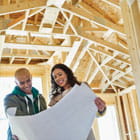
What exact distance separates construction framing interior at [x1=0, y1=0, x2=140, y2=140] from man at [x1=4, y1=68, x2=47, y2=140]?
279 centimetres

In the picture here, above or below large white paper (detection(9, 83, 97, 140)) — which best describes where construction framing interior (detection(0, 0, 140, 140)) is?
above

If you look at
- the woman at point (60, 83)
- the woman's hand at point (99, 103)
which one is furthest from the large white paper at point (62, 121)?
the woman at point (60, 83)

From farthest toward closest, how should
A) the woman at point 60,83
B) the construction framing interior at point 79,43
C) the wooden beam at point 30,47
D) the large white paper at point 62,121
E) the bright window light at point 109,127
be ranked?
the bright window light at point 109,127 → the wooden beam at point 30,47 → the construction framing interior at point 79,43 → the woman at point 60,83 → the large white paper at point 62,121

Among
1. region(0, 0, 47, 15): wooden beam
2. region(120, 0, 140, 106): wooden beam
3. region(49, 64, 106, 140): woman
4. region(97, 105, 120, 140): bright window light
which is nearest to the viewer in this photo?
region(49, 64, 106, 140): woman

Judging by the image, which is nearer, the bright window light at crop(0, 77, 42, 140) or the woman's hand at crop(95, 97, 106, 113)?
the woman's hand at crop(95, 97, 106, 113)

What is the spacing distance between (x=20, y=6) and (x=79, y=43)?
1788 millimetres

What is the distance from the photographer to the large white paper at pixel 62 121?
1354mm

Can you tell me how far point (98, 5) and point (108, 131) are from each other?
3.54m

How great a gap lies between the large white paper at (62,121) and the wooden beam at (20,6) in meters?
3.23

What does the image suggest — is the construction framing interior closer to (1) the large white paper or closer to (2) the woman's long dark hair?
(2) the woman's long dark hair

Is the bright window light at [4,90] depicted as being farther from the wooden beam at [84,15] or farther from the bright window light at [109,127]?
the wooden beam at [84,15]

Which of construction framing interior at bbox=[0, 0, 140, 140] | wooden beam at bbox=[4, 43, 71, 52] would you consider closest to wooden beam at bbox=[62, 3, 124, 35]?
construction framing interior at bbox=[0, 0, 140, 140]

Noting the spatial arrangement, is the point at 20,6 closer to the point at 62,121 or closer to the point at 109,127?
the point at 62,121

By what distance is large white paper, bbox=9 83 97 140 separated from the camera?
135 cm
